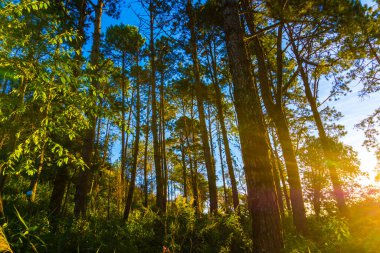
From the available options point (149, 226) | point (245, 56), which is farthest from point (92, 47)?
point (149, 226)

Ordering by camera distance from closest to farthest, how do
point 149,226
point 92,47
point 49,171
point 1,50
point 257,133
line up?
point 1,50 → point 257,133 → point 149,226 → point 92,47 → point 49,171

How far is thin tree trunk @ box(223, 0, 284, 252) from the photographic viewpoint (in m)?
3.27

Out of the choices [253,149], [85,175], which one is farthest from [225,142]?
[253,149]

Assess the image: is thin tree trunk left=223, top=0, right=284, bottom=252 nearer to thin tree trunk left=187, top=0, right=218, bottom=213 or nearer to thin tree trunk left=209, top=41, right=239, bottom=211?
thin tree trunk left=187, top=0, right=218, bottom=213

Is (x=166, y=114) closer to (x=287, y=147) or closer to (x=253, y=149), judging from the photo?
(x=287, y=147)

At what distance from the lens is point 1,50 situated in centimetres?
285

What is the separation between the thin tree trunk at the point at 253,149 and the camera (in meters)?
3.27

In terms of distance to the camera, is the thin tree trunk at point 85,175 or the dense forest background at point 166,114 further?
the thin tree trunk at point 85,175

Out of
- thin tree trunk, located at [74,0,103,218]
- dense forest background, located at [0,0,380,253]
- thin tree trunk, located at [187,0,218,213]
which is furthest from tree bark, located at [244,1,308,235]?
thin tree trunk, located at [74,0,103,218]

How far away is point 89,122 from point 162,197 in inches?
308

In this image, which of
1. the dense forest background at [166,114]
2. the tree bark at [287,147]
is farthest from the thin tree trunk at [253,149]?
the tree bark at [287,147]

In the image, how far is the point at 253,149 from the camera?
366 cm

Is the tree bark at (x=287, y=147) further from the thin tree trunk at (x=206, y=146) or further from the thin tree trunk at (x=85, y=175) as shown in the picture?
the thin tree trunk at (x=85, y=175)

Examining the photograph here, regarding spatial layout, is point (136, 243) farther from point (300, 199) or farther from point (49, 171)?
point (49, 171)
